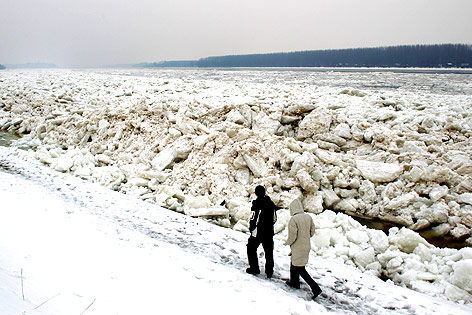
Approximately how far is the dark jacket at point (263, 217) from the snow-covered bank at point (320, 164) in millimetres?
1827

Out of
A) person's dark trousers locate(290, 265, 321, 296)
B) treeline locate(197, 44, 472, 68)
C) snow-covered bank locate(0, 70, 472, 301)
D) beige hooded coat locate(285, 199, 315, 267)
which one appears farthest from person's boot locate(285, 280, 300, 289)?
treeline locate(197, 44, 472, 68)

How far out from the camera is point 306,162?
766 centimetres

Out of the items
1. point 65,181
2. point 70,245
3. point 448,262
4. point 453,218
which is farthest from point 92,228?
point 453,218

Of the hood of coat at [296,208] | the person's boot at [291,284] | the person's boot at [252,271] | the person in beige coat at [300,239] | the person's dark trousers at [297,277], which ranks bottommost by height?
the person's boot at [291,284]

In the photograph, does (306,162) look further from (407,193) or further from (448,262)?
(448,262)

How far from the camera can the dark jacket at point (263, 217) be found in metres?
4.13

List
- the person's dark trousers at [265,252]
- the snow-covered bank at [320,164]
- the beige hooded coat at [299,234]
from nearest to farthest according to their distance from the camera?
the beige hooded coat at [299,234]
the person's dark trousers at [265,252]
the snow-covered bank at [320,164]

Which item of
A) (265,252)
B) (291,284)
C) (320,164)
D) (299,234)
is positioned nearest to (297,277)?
(291,284)

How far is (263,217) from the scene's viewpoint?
13.5ft

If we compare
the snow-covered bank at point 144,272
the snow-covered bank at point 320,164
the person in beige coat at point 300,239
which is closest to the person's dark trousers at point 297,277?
the person in beige coat at point 300,239

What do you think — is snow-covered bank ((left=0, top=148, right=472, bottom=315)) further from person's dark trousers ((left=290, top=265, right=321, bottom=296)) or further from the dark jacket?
the dark jacket

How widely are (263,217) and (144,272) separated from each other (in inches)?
68.8

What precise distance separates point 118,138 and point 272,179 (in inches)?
262

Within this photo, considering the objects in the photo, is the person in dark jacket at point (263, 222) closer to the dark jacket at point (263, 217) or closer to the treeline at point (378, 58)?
the dark jacket at point (263, 217)
